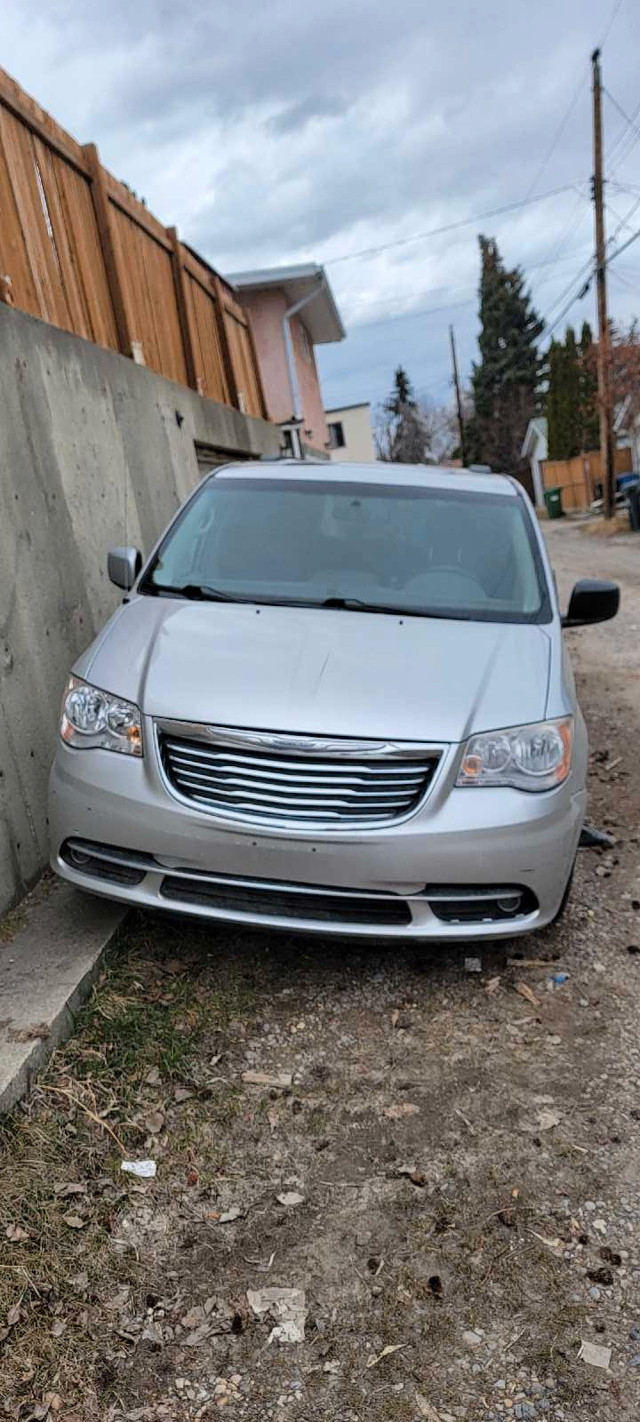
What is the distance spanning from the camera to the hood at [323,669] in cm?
325

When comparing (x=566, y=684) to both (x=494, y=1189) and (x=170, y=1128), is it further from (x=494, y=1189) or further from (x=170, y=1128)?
(x=170, y=1128)

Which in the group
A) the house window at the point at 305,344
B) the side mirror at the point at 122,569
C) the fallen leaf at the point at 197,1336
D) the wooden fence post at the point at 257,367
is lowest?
the fallen leaf at the point at 197,1336

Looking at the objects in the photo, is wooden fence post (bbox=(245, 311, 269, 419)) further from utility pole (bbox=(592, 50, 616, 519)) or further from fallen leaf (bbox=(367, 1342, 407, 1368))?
utility pole (bbox=(592, 50, 616, 519))

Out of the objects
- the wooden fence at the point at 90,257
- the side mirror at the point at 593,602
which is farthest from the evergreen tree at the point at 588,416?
the side mirror at the point at 593,602

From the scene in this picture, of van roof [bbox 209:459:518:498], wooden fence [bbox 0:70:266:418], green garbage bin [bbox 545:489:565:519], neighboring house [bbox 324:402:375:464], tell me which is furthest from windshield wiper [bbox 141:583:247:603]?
neighboring house [bbox 324:402:375:464]

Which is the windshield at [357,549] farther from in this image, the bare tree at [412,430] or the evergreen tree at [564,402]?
the bare tree at [412,430]

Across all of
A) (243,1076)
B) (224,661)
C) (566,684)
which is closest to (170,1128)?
(243,1076)

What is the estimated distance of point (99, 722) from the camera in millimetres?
3465

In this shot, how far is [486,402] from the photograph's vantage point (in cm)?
5850

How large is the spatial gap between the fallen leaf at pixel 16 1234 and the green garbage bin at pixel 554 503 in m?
37.5

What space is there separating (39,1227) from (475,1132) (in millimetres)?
1184

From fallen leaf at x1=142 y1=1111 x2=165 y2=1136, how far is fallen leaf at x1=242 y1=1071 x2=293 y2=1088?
288 mm

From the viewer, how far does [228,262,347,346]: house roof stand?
68.7 ft

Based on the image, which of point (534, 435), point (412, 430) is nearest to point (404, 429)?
point (412, 430)
